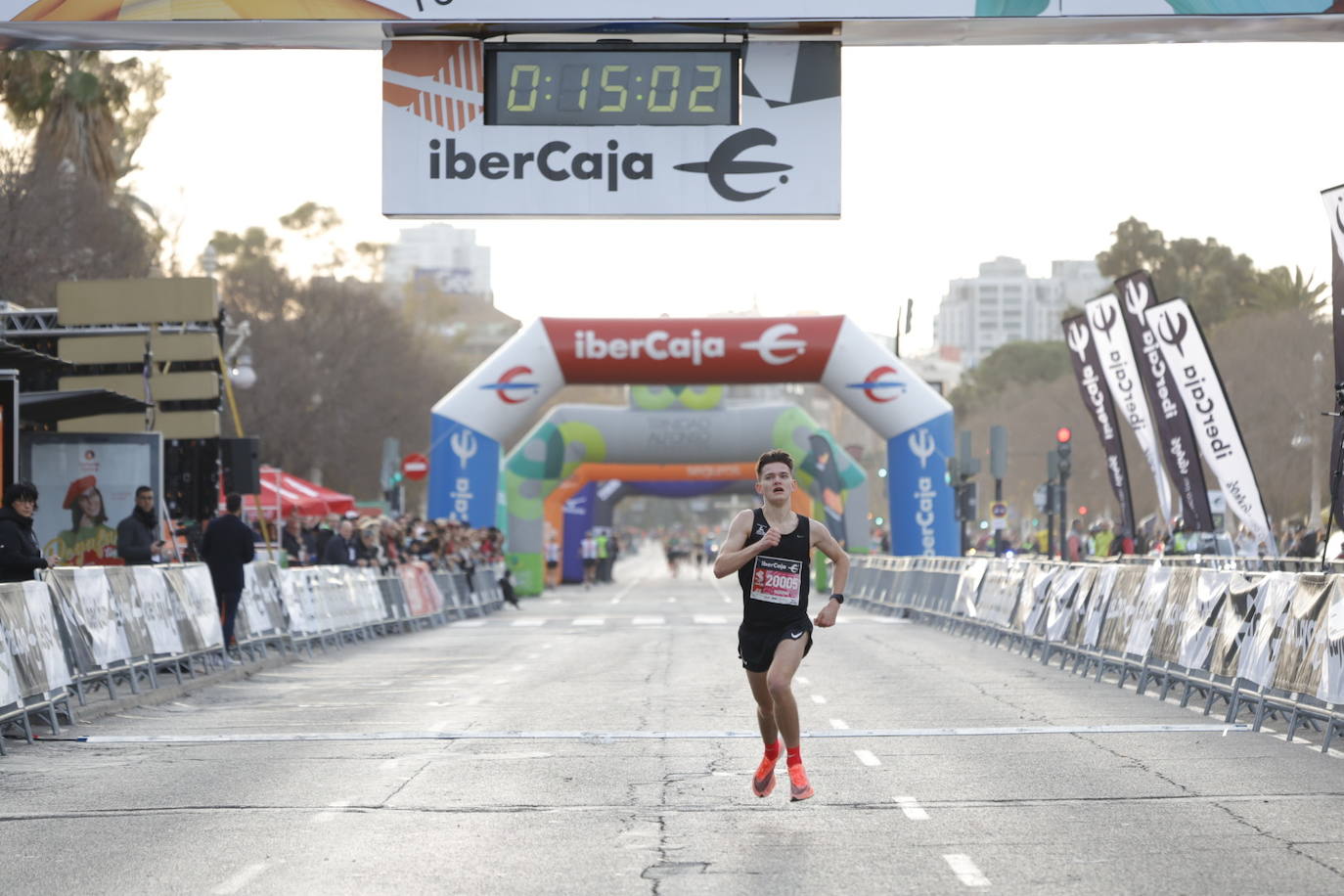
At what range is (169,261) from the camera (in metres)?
58.9

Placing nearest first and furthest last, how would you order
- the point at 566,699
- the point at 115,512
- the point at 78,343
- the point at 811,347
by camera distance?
the point at 566,699 < the point at 115,512 < the point at 78,343 < the point at 811,347

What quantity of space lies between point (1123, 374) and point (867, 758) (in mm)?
23084

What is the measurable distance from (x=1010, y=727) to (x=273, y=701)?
6967 mm

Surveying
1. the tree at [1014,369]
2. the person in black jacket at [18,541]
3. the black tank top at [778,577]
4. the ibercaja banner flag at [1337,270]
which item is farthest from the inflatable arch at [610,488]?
the black tank top at [778,577]

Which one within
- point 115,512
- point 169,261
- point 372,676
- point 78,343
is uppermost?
point 169,261

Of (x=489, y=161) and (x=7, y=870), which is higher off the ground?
(x=489, y=161)

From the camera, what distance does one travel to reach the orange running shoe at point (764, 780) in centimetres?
1043

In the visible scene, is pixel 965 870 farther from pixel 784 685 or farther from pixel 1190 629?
pixel 1190 629

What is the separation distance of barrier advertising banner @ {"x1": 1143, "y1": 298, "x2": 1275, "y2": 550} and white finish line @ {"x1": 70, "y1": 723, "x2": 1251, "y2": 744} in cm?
1456

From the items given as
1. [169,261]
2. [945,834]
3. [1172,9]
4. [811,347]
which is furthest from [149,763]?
[169,261]

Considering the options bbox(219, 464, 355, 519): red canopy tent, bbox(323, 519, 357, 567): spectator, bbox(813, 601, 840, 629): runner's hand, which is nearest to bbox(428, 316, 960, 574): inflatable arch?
bbox(219, 464, 355, 519): red canopy tent

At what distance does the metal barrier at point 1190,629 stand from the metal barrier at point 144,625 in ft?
28.2

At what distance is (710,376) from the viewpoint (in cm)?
4000

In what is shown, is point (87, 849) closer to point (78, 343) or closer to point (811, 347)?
point (78, 343)
